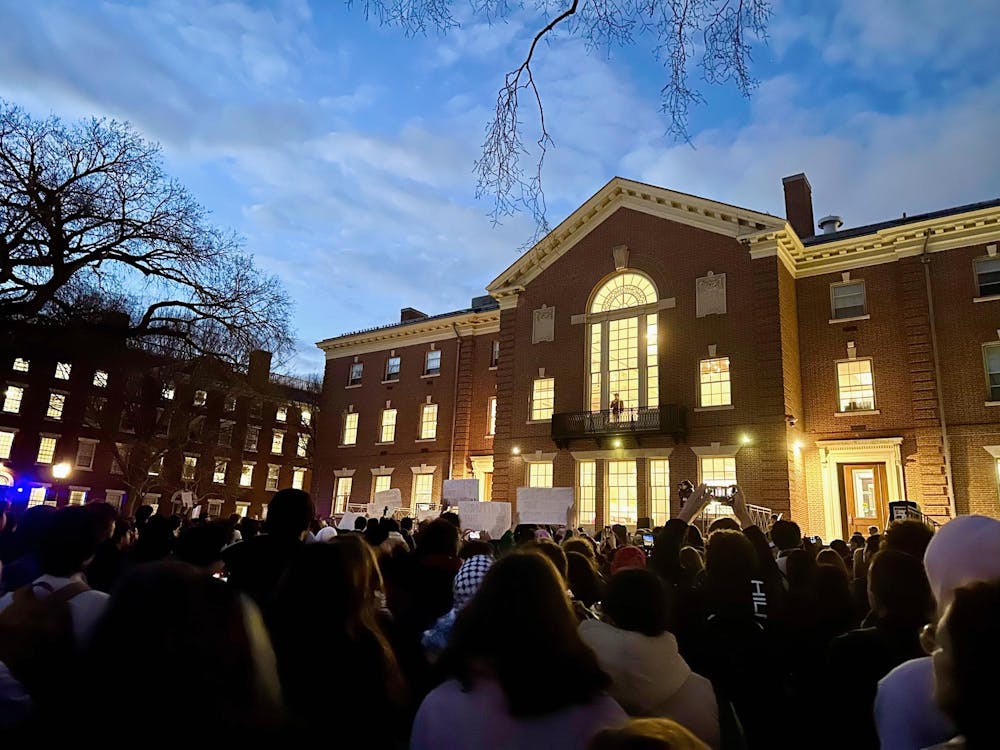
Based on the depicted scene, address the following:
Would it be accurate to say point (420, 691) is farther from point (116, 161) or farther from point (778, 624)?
point (116, 161)

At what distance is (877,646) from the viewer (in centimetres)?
321

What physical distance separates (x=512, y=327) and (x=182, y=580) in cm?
2667

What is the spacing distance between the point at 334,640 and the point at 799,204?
2804cm

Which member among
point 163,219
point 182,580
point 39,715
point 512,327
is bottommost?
point 39,715

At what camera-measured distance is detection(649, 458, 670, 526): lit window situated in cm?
2270

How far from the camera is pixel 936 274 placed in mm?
21016

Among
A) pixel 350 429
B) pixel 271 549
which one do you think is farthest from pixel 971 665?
pixel 350 429

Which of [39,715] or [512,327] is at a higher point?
[512,327]

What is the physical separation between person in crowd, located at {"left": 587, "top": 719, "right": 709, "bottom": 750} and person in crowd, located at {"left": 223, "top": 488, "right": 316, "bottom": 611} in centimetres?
297

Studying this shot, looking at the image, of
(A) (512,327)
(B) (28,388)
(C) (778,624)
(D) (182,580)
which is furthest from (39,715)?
(B) (28,388)

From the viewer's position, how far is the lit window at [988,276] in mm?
20312

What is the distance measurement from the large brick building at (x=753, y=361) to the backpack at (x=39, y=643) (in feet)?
66.9

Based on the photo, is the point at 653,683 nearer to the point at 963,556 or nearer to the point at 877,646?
the point at 877,646

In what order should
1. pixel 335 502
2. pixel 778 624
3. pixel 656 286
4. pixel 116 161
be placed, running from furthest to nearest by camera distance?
1. pixel 335 502
2. pixel 656 286
3. pixel 116 161
4. pixel 778 624
